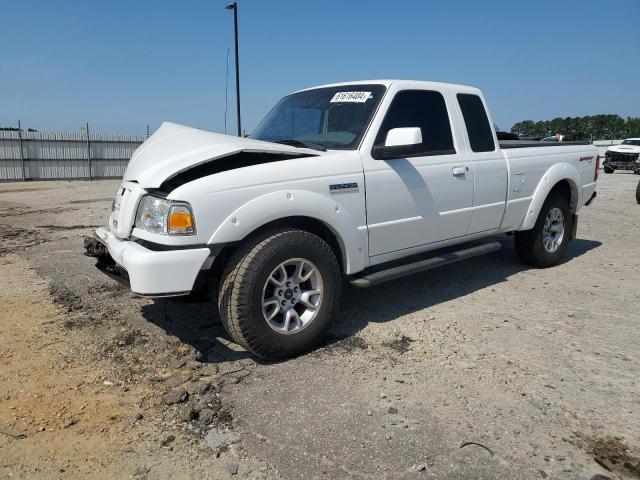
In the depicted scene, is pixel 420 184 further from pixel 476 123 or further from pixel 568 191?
pixel 568 191

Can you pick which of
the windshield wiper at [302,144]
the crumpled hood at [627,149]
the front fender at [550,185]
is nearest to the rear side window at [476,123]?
the front fender at [550,185]

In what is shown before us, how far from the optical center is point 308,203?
11.5ft

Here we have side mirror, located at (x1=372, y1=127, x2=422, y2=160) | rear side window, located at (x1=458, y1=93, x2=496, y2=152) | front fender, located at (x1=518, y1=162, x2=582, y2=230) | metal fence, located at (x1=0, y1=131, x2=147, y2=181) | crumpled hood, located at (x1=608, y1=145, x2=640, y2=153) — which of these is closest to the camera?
side mirror, located at (x1=372, y1=127, x2=422, y2=160)

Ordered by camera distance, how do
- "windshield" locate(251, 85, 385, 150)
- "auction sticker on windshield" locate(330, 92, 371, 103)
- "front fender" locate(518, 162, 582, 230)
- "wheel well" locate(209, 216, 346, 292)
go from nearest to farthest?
"wheel well" locate(209, 216, 346, 292)
"windshield" locate(251, 85, 385, 150)
"auction sticker on windshield" locate(330, 92, 371, 103)
"front fender" locate(518, 162, 582, 230)

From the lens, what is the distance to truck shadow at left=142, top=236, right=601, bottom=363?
3.87 metres

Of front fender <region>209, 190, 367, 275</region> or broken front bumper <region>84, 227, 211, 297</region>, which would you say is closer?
broken front bumper <region>84, 227, 211, 297</region>

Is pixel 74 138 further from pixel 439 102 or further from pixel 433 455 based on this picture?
pixel 433 455

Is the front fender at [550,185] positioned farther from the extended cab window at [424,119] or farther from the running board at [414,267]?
the extended cab window at [424,119]

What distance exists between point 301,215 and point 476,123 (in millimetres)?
2499

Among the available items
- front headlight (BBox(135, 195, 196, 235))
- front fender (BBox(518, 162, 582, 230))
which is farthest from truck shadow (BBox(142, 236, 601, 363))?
front headlight (BBox(135, 195, 196, 235))

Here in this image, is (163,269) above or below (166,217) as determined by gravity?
below

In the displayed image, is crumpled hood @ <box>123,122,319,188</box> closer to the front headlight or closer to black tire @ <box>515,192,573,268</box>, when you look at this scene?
the front headlight

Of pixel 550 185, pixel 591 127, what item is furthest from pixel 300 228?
pixel 591 127

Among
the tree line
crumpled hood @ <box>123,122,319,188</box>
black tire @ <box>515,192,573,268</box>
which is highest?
the tree line
